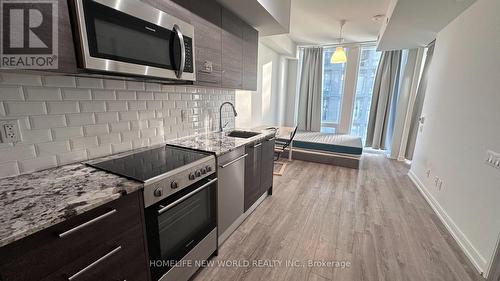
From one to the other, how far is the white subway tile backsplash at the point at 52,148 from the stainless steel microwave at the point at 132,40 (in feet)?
1.83

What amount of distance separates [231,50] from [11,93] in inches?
67.9

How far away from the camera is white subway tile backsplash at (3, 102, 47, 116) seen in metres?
1.07

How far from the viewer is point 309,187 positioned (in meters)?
3.30

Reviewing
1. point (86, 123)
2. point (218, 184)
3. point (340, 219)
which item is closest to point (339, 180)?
point (340, 219)

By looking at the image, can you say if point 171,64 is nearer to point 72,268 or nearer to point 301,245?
point 72,268

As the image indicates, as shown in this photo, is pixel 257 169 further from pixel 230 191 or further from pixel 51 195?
pixel 51 195

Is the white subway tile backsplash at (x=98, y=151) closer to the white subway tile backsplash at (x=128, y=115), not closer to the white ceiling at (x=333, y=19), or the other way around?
the white subway tile backsplash at (x=128, y=115)

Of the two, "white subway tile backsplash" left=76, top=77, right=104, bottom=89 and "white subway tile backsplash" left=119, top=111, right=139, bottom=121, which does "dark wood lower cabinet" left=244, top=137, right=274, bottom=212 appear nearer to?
"white subway tile backsplash" left=119, top=111, right=139, bottom=121

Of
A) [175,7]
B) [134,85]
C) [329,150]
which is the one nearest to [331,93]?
[329,150]

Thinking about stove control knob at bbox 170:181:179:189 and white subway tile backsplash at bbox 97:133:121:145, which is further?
white subway tile backsplash at bbox 97:133:121:145

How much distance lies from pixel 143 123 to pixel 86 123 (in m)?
0.41

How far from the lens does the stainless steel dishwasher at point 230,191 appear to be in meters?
1.78

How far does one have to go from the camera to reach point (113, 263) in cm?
101

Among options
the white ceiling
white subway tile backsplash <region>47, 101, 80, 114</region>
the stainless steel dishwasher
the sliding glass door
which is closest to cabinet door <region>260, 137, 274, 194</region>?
the stainless steel dishwasher
